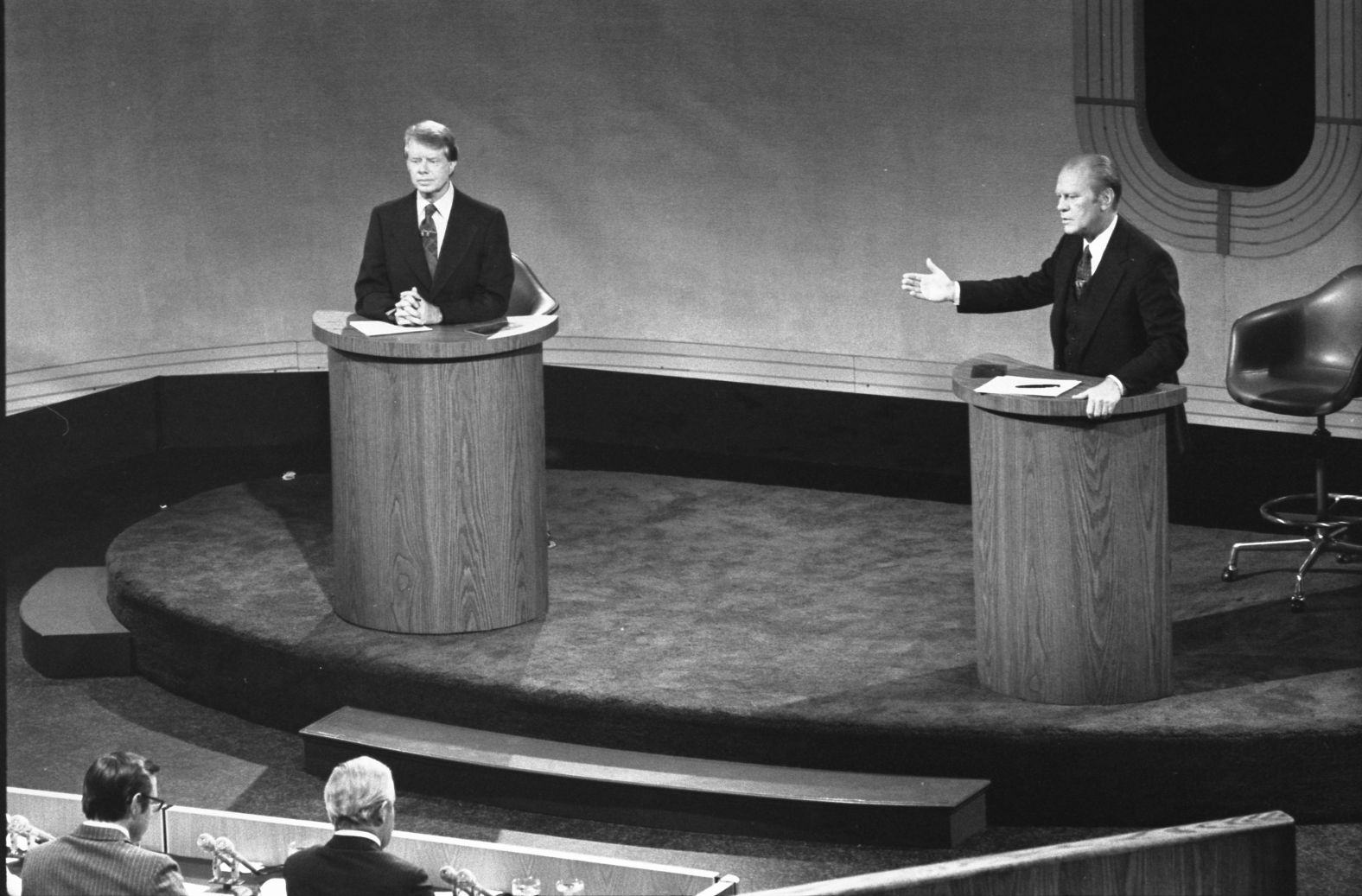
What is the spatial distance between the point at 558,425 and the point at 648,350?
1.83 ft

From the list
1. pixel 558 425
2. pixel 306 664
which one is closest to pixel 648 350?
pixel 558 425

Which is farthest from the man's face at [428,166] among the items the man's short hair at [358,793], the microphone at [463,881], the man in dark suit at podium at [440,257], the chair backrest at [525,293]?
the man's short hair at [358,793]

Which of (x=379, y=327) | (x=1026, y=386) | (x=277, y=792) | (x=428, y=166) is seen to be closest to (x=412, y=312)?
(x=379, y=327)

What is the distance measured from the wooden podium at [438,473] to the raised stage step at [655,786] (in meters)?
0.42

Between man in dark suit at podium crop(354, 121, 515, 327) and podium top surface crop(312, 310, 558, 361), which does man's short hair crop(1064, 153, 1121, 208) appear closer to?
podium top surface crop(312, 310, 558, 361)

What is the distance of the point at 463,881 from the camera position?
405 cm

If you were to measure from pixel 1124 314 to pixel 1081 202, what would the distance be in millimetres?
321

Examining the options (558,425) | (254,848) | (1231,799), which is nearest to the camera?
(254,848)

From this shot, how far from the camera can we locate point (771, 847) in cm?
492

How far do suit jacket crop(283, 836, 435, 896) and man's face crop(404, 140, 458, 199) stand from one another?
2.54 m

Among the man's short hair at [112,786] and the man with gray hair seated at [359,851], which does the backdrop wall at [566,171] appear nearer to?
the man with gray hair seated at [359,851]

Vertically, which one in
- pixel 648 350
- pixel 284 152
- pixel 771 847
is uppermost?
pixel 284 152

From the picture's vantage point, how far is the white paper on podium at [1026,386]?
4867mm

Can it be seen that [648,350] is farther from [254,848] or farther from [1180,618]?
[254,848]
